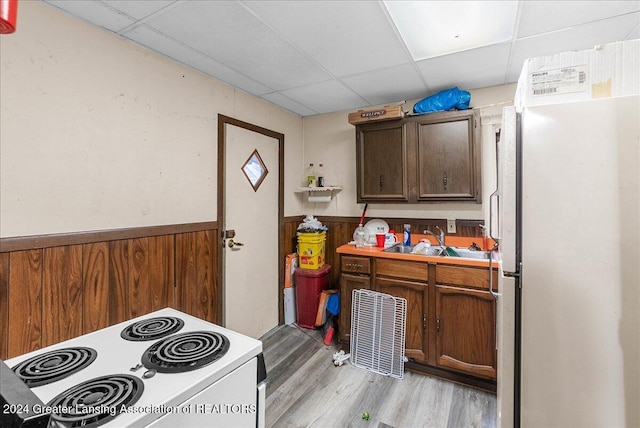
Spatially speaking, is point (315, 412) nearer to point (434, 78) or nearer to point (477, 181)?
point (477, 181)

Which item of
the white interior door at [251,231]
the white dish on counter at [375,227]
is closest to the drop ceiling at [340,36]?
the white interior door at [251,231]

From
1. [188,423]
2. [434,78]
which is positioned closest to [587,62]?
[434,78]

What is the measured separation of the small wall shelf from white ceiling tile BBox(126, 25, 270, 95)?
110 cm

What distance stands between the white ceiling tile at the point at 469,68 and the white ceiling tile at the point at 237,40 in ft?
2.74

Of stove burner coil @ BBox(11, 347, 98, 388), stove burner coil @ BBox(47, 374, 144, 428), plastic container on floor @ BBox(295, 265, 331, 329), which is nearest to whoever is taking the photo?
stove burner coil @ BBox(47, 374, 144, 428)

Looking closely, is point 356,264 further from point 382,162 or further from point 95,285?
point 95,285

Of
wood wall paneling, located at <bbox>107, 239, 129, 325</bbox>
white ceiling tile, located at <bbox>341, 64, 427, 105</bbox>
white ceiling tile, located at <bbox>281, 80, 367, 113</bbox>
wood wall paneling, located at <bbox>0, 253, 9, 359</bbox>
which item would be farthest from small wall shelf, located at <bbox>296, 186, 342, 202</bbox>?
wood wall paneling, located at <bbox>0, 253, 9, 359</bbox>

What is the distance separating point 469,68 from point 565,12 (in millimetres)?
690

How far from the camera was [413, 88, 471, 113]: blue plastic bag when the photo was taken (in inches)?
97.0

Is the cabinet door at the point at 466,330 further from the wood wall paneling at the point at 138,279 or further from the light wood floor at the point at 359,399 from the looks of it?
the wood wall paneling at the point at 138,279

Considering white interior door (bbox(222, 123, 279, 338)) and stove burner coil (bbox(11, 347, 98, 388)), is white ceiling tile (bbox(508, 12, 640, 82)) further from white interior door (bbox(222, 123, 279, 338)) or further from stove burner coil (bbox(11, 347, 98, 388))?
stove burner coil (bbox(11, 347, 98, 388))

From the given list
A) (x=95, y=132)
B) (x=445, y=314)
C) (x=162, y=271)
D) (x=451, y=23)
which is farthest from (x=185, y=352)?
(x=451, y=23)

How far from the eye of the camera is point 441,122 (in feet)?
8.20

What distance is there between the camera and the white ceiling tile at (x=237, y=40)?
156 centimetres
